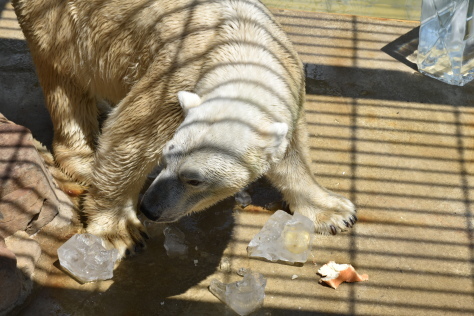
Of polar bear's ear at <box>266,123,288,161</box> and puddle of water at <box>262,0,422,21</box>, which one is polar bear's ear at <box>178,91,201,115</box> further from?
puddle of water at <box>262,0,422,21</box>

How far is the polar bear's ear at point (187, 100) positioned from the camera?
2.86 m

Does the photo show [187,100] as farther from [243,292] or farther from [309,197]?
[309,197]

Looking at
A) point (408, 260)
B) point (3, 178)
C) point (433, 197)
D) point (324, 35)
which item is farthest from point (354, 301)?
point (324, 35)

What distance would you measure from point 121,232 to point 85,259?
29 centimetres

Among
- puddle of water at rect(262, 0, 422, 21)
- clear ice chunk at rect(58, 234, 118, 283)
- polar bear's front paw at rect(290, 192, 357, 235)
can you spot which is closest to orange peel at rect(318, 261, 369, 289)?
polar bear's front paw at rect(290, 192, 357, 235)

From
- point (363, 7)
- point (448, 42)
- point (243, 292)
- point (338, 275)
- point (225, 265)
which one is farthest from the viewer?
point (363, 7)

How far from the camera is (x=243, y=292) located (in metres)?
3.30

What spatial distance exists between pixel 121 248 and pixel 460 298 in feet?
6.05

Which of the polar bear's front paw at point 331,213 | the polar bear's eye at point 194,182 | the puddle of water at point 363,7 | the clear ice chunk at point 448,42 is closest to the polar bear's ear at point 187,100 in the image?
the polar bear's eye at point 194,182

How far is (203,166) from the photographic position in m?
2.79

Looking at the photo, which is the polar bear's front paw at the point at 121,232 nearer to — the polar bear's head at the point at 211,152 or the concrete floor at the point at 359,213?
the concrete floor at the point at 359,213

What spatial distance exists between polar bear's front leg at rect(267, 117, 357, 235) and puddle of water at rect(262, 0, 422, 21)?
202 cm

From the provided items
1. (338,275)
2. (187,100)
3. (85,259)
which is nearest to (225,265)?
(338,275)

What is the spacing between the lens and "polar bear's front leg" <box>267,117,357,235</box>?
360 cm
